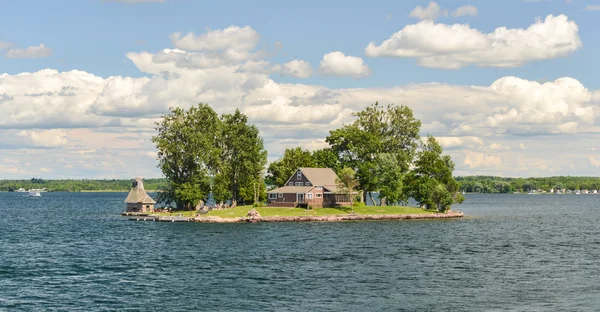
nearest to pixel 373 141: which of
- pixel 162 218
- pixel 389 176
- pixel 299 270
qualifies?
pixel 389 176

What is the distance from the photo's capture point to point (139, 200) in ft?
507

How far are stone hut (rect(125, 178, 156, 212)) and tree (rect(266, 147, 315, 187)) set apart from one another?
2845 centimetres

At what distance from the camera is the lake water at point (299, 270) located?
50531 millimetres

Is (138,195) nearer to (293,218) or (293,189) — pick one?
(293,189)

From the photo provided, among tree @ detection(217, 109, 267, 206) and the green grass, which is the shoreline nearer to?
the green grass

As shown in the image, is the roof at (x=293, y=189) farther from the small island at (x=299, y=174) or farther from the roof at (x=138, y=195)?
the roof at (x=138, y=195)

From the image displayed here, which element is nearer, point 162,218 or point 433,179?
point 162,218

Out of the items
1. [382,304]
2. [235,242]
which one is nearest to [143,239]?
[235,242]

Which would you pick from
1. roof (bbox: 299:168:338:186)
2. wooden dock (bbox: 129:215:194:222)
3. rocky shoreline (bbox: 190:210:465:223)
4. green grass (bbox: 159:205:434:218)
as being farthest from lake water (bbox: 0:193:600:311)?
roof (bbox: 299:168:338:186)

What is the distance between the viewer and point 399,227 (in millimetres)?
121688

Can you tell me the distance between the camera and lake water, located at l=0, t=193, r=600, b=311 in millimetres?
50531

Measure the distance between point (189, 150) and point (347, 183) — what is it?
33.3 metres

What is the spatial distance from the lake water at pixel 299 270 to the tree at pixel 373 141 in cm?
3777

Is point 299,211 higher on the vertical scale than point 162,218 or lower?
higher
